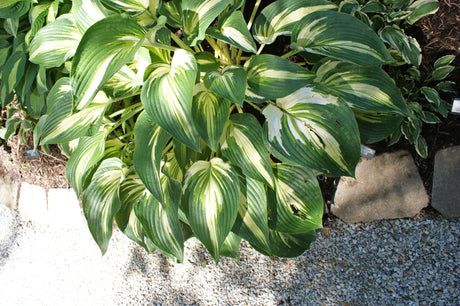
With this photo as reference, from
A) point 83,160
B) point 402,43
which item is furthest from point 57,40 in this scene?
point 402,43

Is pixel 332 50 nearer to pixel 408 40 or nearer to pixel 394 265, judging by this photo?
pixel 408 40

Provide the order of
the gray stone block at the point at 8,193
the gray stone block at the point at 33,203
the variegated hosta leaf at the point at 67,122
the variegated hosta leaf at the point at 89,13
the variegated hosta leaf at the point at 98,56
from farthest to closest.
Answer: the gray stone block at the point at 8,193
the gray stone block at the point at 33,203
the variegated hosta leaf at the point at 67,122
the variegated hosta leaf at the point at 89,13
the variegated hosta leaf at the point at 98,56

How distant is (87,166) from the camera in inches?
55.2

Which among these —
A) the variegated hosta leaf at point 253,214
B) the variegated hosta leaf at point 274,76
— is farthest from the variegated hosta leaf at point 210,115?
the variegated hosta leaf at point 253,214

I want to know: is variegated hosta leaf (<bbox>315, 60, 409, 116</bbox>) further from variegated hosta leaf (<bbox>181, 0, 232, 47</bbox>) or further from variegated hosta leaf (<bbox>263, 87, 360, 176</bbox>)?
variegated hosta leaf (<bbox>181, 0, 232, 47</bbox>)

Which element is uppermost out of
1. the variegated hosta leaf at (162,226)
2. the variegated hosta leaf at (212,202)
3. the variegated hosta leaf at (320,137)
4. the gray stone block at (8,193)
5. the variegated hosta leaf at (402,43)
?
the variegated hosta leaf at (402,43)

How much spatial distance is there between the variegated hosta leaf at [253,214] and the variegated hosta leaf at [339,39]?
50 centimetres

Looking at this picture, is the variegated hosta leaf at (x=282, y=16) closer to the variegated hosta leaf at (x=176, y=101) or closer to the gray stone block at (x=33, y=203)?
the variegated hosta leaf at (x=176, y=101)

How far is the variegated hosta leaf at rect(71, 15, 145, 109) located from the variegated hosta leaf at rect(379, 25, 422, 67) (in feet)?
3.05

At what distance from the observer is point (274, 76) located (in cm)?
117

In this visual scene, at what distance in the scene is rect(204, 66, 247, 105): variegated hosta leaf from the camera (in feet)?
3.60

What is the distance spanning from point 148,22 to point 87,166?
0.58 meters

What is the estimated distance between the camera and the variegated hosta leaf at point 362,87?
119 centimetres

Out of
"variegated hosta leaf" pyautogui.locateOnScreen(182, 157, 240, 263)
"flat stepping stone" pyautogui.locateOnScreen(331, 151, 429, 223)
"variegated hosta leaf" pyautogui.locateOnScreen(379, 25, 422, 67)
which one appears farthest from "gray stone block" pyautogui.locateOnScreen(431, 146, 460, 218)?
"variegated hosta leaf" pyautogui.locateOnScreen(182, 157, 240, 263)
